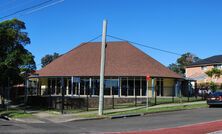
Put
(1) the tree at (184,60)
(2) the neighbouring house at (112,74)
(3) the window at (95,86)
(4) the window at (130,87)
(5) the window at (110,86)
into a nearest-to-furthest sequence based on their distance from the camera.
→ 1. (2) the neighbouring house at (112,74)
2. (4) the window at (130,87)
3. (5) the window at (110,86)
4. (3) the window at (95,86)
5. (1) the tree at (184,60)

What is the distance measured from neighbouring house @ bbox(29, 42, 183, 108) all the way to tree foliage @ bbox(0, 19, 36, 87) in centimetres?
621

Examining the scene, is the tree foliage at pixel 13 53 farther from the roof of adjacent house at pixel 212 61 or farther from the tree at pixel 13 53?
the roof of adjacent house at pixel 212 61

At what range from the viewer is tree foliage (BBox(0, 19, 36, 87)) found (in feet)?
121

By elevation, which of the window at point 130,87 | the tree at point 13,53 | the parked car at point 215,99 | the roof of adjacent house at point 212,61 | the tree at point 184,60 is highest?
the tree at point 184,60

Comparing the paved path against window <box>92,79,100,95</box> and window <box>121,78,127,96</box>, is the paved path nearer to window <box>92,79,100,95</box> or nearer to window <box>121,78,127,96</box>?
window <box>121,78,127,96</box>

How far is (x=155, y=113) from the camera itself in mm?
28828

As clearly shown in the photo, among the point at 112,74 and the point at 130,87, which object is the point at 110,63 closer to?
the point at 112,74

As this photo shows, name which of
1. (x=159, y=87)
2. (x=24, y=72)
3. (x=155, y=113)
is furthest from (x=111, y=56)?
(x=155, y=113)

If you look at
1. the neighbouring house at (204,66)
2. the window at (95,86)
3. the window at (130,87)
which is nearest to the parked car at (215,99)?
the window at (130,87)

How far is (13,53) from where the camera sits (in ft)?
122

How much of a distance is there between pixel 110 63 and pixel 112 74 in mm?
2764

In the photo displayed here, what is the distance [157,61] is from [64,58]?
11.7 metres

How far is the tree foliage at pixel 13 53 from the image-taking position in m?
37.0

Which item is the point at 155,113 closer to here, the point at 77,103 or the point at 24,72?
the point at 77,103
